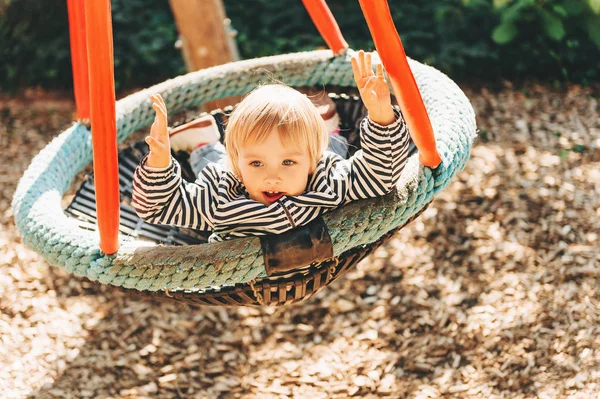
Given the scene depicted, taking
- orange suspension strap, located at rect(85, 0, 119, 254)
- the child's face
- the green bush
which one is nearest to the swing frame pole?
orange suspension strap, located at rect(85, 0, 119, 254)

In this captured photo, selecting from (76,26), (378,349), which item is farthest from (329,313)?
(76,26)

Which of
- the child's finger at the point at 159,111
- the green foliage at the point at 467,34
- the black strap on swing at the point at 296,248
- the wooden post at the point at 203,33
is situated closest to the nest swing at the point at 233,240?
the black strap on swing at the point at 296,248

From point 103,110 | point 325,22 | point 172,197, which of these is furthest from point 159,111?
point 325,22

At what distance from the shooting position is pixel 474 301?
103 inches

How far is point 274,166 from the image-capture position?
1.64 m

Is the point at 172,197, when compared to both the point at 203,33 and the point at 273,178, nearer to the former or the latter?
the point at 273,178

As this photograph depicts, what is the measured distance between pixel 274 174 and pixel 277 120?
13 cm

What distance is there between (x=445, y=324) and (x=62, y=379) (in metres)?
1.40

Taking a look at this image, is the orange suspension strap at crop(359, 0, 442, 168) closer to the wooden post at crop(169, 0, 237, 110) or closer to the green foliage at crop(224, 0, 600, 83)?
the wooden post at crop(169, 0, 237, 110)

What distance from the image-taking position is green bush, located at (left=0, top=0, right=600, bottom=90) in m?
3.74

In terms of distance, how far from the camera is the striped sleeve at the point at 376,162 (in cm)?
154

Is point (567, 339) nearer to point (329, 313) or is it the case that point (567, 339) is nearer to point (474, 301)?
point (474, 301)

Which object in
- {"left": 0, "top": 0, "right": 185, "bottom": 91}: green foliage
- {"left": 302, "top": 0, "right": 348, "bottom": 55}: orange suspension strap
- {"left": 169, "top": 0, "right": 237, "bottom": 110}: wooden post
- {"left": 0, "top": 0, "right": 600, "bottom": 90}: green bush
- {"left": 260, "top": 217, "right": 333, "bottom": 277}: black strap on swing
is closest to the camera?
{"left": 260, "top": 217, "right": 333, "bottom": 277}: black strap on swing

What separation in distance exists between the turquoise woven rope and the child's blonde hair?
0.20m
